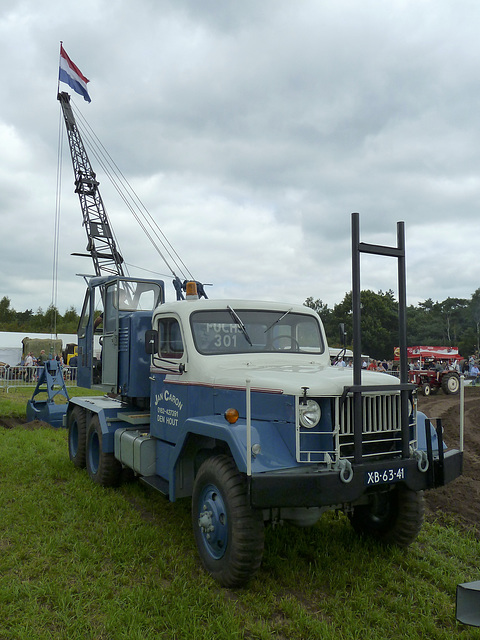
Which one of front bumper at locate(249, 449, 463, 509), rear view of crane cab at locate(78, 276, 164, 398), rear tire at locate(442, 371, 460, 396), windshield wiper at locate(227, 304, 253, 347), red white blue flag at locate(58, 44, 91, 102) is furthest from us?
red white blue flag at locate(58, 44, 91, 102)

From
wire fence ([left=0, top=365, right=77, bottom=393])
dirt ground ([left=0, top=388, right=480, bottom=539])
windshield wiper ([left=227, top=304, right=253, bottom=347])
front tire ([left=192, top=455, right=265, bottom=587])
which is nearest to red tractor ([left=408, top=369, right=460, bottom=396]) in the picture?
dirt ground ([left=0, top=388, right=480, bottom=539])

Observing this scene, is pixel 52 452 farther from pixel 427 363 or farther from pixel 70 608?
pixel 427 363

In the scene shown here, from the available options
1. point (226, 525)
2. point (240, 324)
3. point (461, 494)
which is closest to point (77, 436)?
point (240, 324)

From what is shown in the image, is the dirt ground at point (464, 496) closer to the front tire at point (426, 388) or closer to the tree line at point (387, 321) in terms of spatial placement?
the front tire at point (426, 388)

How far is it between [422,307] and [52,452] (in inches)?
4004

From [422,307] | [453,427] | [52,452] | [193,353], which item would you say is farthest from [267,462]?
[422,307]

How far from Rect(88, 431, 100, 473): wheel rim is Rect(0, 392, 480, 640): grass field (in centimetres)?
113

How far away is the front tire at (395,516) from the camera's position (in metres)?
4.43

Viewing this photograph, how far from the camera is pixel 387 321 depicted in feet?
206

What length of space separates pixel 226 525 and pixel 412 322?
87085 millimetres

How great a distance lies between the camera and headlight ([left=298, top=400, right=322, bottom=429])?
3.78 metres

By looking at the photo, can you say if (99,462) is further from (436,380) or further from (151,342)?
(436,380)

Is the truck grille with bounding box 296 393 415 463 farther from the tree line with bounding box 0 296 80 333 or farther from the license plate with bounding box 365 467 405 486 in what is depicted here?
the tree line with bounding box 0 296 80 333

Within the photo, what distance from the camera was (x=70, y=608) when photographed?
3.56m
